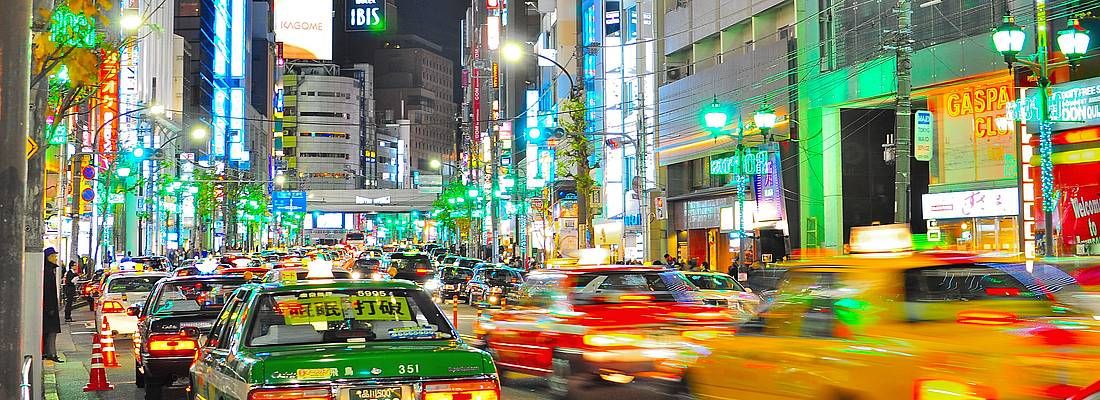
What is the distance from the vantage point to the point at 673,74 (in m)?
54.0

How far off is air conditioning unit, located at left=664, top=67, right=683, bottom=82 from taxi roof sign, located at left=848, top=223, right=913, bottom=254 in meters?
43.9

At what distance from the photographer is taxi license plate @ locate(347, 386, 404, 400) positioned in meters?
8.34

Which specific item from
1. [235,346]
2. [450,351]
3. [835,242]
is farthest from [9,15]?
[835,242]

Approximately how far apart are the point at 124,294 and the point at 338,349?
69.3 feet

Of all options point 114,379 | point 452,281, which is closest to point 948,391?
point 114,379

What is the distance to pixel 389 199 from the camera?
164500 mm

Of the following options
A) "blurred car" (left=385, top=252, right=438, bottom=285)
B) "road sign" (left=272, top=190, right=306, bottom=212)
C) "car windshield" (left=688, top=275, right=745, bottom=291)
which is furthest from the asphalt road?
"road sign" (left=272, top=190, right=306, bottom=212)

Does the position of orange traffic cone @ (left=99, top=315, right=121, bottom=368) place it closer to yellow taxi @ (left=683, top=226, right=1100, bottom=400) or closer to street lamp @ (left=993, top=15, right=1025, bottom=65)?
yellow taxi @ (left=683, top=226, right=1100, bottom=400)

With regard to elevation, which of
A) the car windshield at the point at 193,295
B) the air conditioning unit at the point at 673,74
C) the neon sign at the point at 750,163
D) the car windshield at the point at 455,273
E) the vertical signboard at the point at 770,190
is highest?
the air conditioning unit at the point at 673,74

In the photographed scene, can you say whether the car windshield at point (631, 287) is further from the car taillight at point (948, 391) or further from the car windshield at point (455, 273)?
the car windshield at point (455, 273)

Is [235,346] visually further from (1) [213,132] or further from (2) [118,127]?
(1) [213,132]

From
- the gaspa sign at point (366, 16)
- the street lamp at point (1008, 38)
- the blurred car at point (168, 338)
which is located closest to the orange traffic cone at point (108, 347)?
the blurred car at point (168, 338)

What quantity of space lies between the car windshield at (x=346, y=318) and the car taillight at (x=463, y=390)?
101cm

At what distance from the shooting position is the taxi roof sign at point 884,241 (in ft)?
31.1
